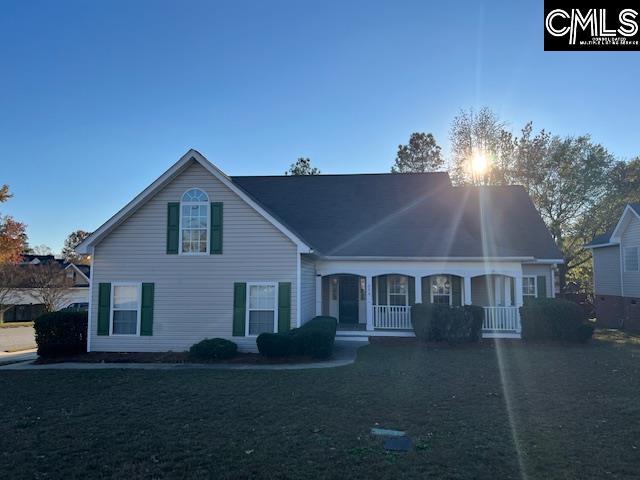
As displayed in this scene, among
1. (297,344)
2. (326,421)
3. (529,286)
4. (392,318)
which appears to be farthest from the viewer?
(529,286)

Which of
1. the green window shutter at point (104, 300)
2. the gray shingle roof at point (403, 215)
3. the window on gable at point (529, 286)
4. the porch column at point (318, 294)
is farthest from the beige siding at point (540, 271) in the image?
the green window shutter at point (104, 300)

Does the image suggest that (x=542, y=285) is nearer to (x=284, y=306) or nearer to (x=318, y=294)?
(x=318, y=294)

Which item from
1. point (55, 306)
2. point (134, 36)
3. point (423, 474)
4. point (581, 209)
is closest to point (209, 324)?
point (134, 36)

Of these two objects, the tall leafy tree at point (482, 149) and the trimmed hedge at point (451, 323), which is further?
the tall leafy tree at point (482, 149)

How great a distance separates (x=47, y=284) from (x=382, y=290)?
26.1 metres

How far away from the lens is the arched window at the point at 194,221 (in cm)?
1325

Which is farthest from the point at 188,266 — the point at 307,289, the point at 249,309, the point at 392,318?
the point at 392,318

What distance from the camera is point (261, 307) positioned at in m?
13.1

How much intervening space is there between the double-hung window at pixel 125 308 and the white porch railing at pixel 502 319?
11.7 m

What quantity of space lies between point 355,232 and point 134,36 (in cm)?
1022

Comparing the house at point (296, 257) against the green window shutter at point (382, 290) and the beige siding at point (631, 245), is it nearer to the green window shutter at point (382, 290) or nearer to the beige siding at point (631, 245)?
the green window shutter at point (382, 290)

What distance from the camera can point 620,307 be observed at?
20375 mm

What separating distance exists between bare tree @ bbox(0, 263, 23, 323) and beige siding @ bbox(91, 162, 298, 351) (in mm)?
22327

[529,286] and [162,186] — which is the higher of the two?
[162,186]
